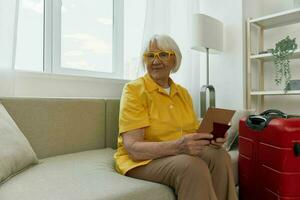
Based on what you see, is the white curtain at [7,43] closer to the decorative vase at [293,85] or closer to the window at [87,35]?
the window at [87,35]

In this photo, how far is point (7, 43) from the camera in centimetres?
151

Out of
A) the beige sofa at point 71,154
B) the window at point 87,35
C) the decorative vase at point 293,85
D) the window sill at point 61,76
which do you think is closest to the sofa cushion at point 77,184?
the beige sofa at point 71,154

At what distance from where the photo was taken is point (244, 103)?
2615 mm

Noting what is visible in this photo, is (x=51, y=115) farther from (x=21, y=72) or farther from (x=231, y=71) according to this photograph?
(x=231, y=71)

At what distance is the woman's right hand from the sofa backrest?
28.4 inches

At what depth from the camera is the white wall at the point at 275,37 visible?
2518 mm

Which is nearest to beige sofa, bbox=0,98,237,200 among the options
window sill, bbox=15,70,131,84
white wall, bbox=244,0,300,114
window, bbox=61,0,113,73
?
window sill, bbox=15,70,131,84

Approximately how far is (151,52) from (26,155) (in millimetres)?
818

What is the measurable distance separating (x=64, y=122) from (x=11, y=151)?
49cm

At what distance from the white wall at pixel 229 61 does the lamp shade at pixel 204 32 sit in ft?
1.01

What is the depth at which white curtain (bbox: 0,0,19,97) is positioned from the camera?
149cm

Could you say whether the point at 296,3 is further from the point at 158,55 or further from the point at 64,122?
the point at 64,122

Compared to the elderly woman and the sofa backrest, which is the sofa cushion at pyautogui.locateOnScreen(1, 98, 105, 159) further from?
the elderly woman

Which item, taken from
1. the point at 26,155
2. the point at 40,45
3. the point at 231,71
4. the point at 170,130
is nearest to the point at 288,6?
A: the point at 231,71
